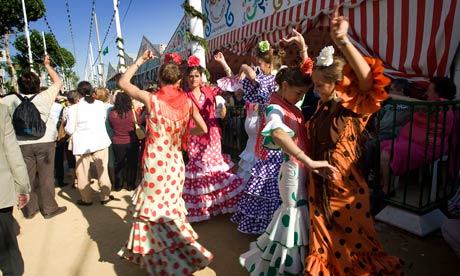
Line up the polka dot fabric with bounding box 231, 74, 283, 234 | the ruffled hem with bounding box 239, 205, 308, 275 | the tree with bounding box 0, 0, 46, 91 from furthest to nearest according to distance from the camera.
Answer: the tree with bounding box 0, 0, 46, 91
the polka dot fabric with bounding box 231, 74, 283, 234
the ruffled hem with bounding box 239, 205, 308, 275

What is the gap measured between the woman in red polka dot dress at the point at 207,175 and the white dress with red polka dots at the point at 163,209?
3.55 feet

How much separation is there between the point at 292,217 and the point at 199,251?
1.03 metres

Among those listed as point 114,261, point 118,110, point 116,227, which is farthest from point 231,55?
point 114,261

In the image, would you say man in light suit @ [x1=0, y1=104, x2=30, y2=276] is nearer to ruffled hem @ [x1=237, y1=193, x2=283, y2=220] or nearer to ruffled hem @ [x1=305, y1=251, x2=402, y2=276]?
ruffled hem @ [x1=237, y1=193, x2=283, y2=220]

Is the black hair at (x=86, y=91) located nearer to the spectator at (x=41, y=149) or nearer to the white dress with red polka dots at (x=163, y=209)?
the spectator at (x=41, y=149)

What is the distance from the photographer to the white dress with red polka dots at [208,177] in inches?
148

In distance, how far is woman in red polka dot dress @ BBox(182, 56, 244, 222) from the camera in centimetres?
375

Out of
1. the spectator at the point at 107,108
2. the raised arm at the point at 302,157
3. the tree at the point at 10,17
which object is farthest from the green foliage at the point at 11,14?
the raised arm at the point at 302,157

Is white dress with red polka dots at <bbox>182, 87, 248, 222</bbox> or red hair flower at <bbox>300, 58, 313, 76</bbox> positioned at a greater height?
red hair flower at <bbox>300, 58, 313, 76</bbox>

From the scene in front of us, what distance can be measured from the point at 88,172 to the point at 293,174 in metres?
3.74

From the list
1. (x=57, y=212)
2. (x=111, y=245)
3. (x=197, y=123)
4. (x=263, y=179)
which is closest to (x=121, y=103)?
(x=57, y=212)

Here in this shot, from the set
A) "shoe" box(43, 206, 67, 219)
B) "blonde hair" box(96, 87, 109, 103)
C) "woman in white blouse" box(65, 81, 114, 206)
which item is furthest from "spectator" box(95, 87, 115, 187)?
"shoe" box(43, 206, 67, 219)

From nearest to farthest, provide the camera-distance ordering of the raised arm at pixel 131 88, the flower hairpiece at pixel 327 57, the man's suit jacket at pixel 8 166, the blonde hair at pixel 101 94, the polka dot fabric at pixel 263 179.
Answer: the flower hairpiece at pixel 327 57 → the man's suit jacket at pixel 8 166 → the raised arm at pixel 131 88 → the polka dot fabric at pixel 263 179 → the blonde hair at pixel 101 94

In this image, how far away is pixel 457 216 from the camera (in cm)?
251
